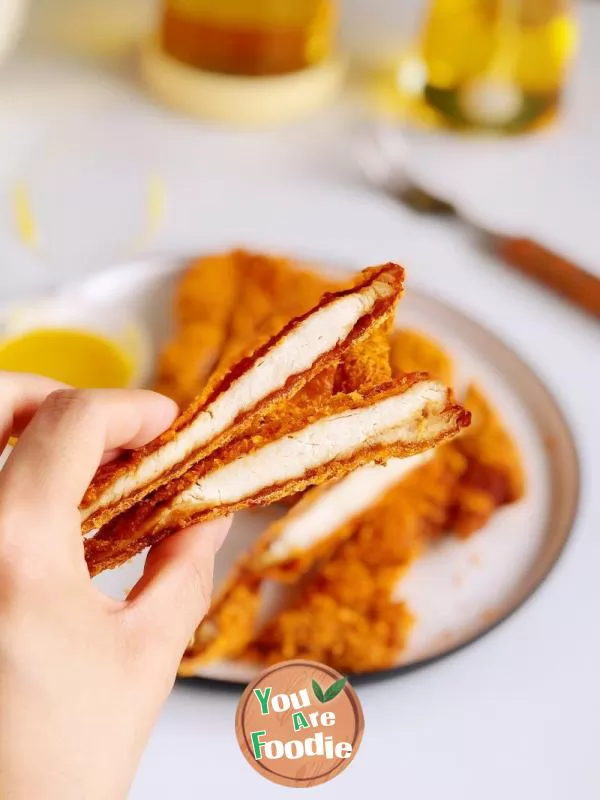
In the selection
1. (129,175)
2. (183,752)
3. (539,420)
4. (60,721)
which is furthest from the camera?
(129,175)

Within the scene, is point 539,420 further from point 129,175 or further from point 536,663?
point 129,175

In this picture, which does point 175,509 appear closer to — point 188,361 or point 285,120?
point 188,361

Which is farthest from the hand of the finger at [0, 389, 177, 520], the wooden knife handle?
the wooden knife handle

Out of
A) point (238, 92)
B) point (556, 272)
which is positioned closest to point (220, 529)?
point (556, 272)

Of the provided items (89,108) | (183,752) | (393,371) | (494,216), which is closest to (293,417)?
(393,371)

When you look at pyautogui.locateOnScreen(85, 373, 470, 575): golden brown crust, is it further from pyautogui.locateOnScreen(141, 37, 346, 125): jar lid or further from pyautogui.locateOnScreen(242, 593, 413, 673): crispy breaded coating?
pyautogui.locateOnScreen(141, 37, 346, 125): jar lid
